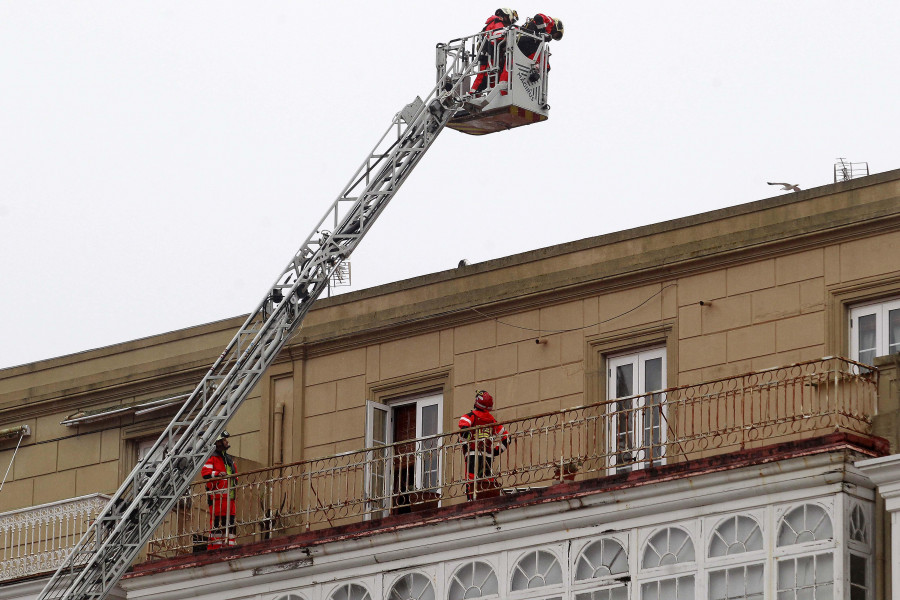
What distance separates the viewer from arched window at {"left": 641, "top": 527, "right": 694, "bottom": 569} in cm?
2880

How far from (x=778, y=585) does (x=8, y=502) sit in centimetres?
1535

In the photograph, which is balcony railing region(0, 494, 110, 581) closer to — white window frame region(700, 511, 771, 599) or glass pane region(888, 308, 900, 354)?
white window frame region(700, 511, 771, 599)

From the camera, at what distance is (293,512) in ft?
113

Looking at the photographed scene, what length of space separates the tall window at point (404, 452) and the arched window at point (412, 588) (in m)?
0.99

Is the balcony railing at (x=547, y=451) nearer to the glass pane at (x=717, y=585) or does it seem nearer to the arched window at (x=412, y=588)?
the arched window at (x=412, y=588)

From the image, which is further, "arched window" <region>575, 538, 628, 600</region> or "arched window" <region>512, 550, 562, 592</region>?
"arched window" <region>512, 550, 562, 592</region>

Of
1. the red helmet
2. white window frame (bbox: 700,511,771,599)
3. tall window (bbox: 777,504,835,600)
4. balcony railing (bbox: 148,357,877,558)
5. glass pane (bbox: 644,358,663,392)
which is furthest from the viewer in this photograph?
glass pane (bbox: 644,358,663,392)

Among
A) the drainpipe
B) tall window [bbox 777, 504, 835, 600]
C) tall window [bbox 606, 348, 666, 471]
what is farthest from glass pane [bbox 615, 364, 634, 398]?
the drainpipe

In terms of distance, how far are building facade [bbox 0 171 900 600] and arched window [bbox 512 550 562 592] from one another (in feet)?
0.09

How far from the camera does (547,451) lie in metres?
32.0

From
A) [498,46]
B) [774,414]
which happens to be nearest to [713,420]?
[774,414]

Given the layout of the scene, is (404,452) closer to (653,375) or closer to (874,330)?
(653,375)

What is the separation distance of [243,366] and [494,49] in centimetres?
519

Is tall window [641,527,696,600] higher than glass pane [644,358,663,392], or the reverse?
glass pane [644,358,663,392]
